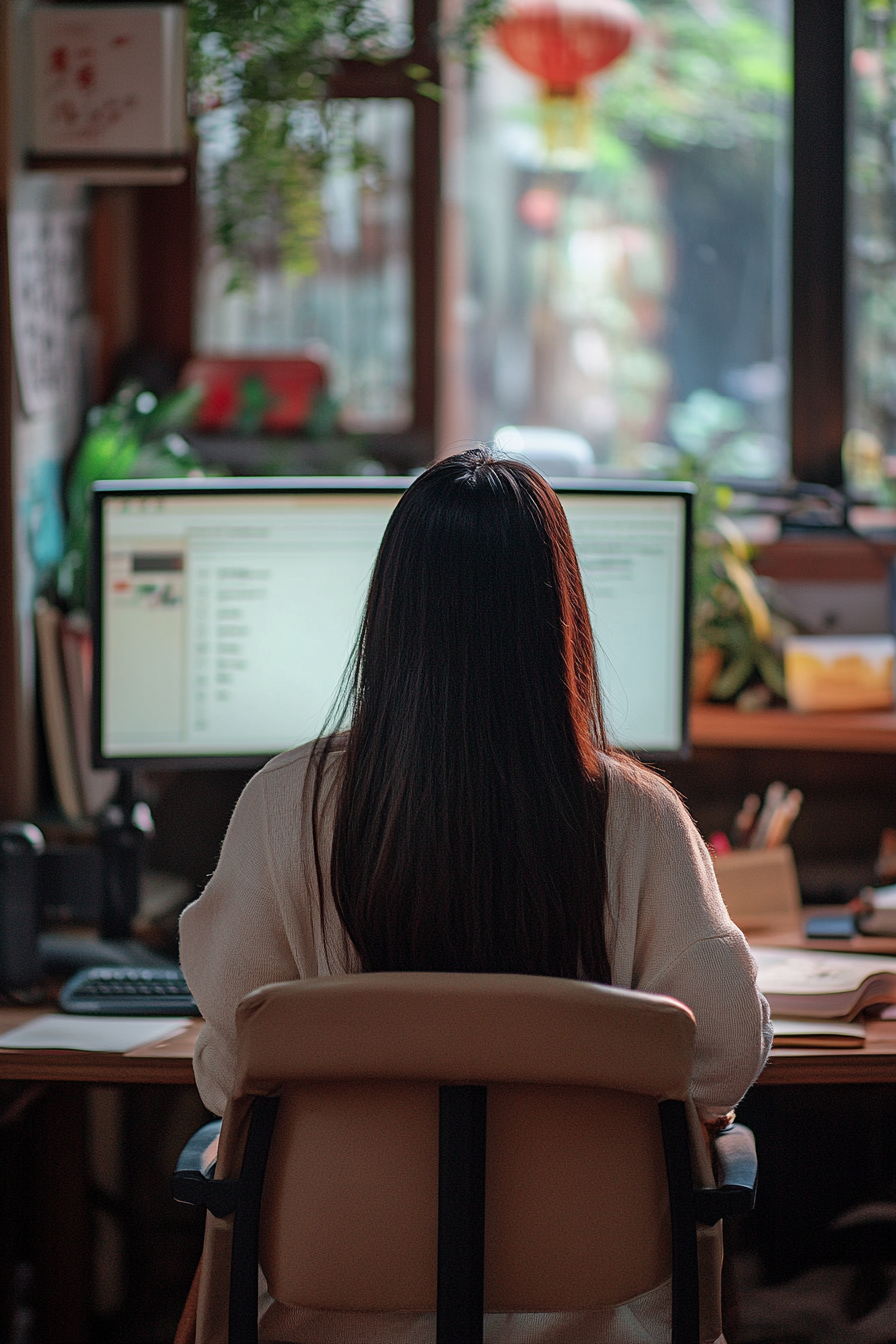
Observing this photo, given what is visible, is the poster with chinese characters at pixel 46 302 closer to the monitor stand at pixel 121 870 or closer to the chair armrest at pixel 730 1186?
the monitor stand at pixel 121 870

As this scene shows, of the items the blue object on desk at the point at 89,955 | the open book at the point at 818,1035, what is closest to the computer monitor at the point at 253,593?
the blue object on desk at the point at 89,955

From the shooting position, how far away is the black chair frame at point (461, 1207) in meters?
0.99

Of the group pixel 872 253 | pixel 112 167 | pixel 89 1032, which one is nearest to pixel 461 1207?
pixel 89 1032

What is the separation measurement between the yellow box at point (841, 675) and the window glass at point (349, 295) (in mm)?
1155

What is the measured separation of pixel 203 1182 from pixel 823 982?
0.72 m

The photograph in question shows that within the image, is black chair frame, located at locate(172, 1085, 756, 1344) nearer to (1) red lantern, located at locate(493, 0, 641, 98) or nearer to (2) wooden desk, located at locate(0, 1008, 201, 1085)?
(2) wooden desk, located at locate(0, 1008, 201, 1085)

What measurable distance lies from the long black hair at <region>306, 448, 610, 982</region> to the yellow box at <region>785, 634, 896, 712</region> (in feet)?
3.12

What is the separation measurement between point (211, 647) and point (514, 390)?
110 inches

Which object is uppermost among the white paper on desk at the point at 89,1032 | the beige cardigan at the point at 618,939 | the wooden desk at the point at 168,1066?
the beige cardigan at the point at 618,939

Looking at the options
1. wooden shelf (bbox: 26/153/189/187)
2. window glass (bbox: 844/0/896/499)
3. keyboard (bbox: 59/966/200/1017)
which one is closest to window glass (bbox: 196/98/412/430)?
wooden shelf (bbox: 26/153/189/187)

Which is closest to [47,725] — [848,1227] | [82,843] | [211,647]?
[82,843]

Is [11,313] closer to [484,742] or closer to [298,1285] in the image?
[484,742]

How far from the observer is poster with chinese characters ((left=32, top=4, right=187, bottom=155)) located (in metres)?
2.04

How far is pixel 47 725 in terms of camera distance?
1920 mm
